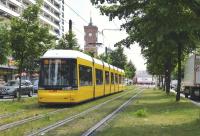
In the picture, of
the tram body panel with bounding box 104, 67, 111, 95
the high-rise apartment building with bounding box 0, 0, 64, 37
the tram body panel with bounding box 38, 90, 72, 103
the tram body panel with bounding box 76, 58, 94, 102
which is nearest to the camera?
the tram body panel with bounding box 38, 90, 72, 103

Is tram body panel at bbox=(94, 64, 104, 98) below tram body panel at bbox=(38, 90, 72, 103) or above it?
above

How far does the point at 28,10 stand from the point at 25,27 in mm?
1105

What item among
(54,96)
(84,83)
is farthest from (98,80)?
(54,96)

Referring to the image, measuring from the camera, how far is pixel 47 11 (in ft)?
486

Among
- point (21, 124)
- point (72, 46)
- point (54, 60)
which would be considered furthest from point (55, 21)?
point (21, 124)

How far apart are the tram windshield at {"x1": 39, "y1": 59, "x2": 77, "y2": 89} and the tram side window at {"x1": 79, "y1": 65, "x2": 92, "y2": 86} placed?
129 cm

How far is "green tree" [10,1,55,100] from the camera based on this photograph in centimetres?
3434

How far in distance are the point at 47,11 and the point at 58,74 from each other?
11954 centimetres

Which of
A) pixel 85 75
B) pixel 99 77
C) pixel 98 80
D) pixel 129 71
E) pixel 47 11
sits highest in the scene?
pixel 47 11

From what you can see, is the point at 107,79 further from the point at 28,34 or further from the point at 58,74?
the point at 58,74

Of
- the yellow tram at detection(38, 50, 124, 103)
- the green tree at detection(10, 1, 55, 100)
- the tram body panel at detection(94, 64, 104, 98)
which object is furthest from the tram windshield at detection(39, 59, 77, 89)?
the tram body panel at detection(94, 64, 104, 98)

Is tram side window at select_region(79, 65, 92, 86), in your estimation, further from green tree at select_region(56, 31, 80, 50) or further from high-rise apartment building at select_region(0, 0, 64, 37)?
high-rise apartment building at select_region(0, 0, 64, 37)

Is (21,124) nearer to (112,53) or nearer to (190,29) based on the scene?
(190,29)

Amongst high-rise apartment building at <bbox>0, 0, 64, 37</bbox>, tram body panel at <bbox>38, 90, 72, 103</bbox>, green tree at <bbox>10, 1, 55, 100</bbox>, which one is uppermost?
high-rise apartment building at <bbox>0, 0, 64, 37</bbox>
